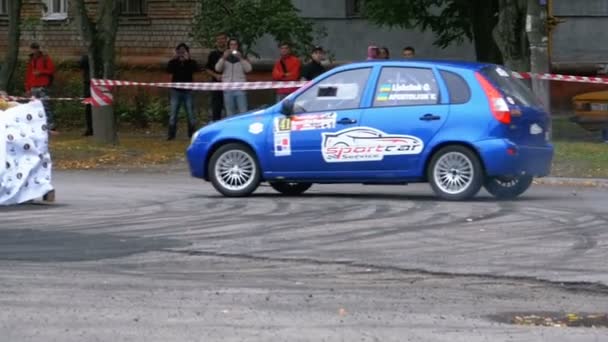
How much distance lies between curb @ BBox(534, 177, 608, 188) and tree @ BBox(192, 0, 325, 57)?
9.32 meters

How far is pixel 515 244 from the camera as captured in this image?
12.3 meters

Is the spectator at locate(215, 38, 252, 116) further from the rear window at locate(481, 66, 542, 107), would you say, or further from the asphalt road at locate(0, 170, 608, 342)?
the rear window at locate(481, 66, 542, 107)

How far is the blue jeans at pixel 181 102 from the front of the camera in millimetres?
25969

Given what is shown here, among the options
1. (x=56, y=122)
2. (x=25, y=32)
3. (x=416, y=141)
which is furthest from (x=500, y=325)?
(x=25, y=32)

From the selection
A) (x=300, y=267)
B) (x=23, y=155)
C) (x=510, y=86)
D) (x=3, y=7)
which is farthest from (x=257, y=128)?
(x=3, y=7)

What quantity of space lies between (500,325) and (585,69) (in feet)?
83.4

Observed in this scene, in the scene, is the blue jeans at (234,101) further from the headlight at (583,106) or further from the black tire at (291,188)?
the black tire at (291,188)

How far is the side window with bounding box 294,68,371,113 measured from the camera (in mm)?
16148

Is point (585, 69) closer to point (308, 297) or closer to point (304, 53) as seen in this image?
point (304, 53)

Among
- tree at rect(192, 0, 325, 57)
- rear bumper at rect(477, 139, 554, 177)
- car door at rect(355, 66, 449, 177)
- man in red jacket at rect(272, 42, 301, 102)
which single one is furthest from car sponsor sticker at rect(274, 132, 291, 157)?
tree at rect(192, 0, 325, 57)

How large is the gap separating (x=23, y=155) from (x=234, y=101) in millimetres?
9744

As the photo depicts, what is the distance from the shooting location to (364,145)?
52.4ft

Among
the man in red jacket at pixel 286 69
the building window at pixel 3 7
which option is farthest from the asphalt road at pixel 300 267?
the building window at pixel 3 7

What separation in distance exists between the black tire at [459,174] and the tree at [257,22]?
12.0 metres
